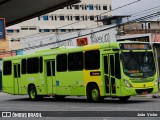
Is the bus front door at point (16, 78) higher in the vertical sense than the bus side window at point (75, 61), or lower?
lower

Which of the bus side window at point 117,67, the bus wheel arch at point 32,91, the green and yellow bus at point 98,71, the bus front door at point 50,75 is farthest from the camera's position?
the bus wheel arch at point 32,91

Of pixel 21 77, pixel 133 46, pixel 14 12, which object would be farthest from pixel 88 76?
pixel 21 77

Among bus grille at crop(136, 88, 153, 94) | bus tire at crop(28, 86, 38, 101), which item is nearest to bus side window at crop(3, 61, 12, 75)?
bus tire at crop(28, 86, 38, 101)

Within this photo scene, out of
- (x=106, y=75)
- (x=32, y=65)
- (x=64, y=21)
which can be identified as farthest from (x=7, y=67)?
(x=64, y=21)

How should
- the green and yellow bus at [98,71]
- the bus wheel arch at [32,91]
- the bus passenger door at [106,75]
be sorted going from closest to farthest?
the green and yellow bus at [98,71]
the bus passenger door at [106,75]
the bus wheel arch at [32,91]

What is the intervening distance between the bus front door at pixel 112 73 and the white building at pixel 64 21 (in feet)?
274

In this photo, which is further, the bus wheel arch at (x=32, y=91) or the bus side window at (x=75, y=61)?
the bus wheel arch at (x=32, y=91)

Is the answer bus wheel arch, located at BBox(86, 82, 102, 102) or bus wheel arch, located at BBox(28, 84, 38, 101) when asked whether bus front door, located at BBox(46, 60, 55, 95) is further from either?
bus wheel arch, located at BBox(86, 82, 102, 102)

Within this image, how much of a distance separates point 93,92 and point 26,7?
5474 millimetres

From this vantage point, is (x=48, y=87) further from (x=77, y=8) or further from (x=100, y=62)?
(x=77, y=8)

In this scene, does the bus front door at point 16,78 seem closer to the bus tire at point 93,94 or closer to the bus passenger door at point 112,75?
the bus tire at point 93,94

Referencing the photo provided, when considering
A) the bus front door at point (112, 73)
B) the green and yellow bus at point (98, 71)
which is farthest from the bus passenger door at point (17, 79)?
the bus front door at point (112, 73)

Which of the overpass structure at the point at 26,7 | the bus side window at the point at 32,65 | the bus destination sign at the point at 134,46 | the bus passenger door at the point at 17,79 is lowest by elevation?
the bus passenger door at the point at 17,79

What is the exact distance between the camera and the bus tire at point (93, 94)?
2230 centimetres
